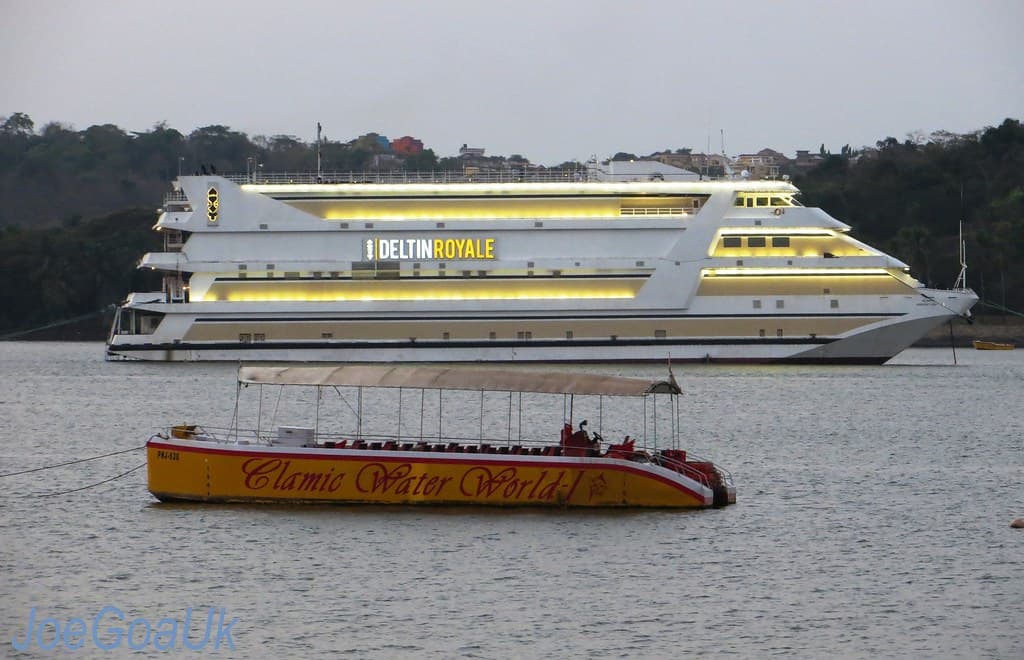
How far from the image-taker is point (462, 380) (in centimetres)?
3064

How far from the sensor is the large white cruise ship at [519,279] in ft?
233

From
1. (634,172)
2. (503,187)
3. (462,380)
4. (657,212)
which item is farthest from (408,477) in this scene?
(634,172)

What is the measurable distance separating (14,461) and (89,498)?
704 cm

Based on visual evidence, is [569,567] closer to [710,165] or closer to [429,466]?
[429,466]

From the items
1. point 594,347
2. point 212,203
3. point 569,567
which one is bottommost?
point 569,567

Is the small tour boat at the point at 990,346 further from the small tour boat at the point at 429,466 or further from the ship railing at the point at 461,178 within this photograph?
the small tour boat at the point at 429,466

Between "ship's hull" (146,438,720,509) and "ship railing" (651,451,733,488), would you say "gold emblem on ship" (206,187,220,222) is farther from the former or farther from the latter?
"ship railing" (651,451,733,488)

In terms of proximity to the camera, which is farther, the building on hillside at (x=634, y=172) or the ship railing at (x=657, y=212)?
the building on hillside at (x=634, y=172)

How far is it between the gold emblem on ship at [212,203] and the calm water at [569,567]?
31.8 m

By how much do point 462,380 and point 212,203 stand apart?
43914 millimetres

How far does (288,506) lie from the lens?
30.8 metres

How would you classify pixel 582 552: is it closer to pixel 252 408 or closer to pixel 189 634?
pixel 189 634

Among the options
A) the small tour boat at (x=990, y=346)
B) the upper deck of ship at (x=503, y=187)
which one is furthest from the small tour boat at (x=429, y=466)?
the small tour boat at (x=990, y=346)

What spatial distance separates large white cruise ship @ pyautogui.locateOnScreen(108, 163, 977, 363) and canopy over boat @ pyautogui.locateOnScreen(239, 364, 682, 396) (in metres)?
39.4
